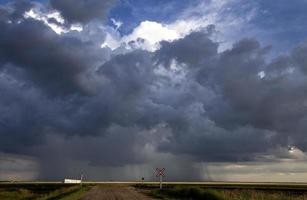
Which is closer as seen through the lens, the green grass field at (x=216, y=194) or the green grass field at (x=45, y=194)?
the green grass field at (x=216, y=194)

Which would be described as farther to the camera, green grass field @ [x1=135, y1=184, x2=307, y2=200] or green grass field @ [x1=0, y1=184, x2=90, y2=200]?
green grass field @ [x1=0, y1=184, x2=90, y2=200]

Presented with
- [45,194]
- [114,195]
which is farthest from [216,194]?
[45,194]

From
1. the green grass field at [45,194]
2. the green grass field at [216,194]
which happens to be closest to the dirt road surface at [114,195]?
the green grass field at [45,194]

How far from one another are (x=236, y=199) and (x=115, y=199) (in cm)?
1062

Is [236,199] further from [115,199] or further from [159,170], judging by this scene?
[159,170]

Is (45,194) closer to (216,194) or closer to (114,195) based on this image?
(114,195)

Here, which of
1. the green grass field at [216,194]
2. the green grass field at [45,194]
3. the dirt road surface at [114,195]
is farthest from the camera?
the green grass field at [45,194]

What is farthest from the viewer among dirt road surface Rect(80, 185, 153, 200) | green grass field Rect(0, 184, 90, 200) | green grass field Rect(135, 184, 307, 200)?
green grass field Rect(0, 184, 90, 200)

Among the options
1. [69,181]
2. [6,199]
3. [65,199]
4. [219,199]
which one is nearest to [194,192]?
[219,199]

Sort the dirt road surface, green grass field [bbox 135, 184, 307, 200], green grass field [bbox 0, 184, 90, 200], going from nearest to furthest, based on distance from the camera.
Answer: green grass field [bbox 135, 184, 307, 200] < the dirt road surface < green grass field [bbox 0, 184, 90, 200]

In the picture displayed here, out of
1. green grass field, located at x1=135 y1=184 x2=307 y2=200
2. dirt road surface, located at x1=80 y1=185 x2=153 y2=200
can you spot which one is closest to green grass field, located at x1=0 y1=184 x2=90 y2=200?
dirt road surface, located at x1=80 y1=185 x2=153 y2=200

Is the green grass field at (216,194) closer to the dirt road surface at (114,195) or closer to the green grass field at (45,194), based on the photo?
the dirt road surface at (114,195)

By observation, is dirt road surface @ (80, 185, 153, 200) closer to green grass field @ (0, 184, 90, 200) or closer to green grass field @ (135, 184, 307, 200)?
green grass field @ (0, 184, 90, 200)

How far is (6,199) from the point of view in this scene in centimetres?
5309
